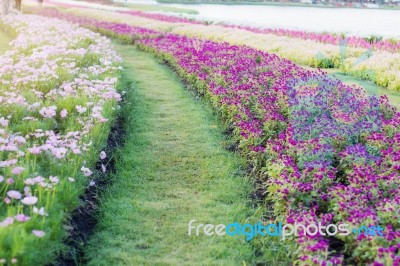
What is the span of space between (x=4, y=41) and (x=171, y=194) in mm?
12619

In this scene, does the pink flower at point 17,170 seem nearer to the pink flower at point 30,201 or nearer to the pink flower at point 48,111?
the pink flower at point 30,201

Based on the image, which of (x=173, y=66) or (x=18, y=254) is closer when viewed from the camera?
(x=18, y=254)

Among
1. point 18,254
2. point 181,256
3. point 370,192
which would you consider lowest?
point 181,256

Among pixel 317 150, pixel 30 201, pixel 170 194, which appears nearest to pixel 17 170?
pixel 30 201

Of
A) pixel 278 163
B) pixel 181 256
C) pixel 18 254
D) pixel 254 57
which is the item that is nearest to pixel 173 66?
pixel 254 57

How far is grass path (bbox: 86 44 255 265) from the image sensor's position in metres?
4.00

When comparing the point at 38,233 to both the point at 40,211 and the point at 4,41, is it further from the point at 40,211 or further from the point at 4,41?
the point at 4,41

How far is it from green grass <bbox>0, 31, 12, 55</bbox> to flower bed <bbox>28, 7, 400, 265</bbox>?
725 centimetres

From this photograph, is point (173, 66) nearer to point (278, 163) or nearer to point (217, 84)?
point (217, 84)

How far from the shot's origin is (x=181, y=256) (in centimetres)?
396

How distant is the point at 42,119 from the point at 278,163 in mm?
2998
